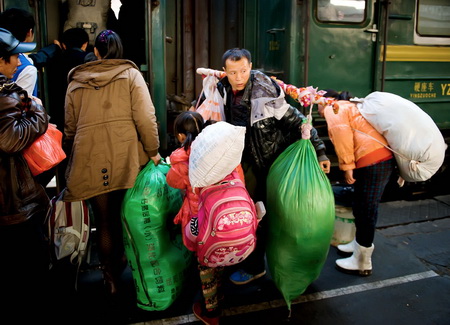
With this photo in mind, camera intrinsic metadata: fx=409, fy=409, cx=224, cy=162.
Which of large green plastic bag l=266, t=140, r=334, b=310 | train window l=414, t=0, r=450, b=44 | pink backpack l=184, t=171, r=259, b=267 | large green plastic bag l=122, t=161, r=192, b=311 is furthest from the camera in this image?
train window l=414, t=0, r=450, b=44

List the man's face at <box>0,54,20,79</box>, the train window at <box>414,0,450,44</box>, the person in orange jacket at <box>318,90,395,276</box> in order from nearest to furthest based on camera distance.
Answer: the man's face at <box>0,54,20,79</box> → the person in orange jacket at <box>318,90,395,276</box> → the train window at <box>414,0,450,44</box>

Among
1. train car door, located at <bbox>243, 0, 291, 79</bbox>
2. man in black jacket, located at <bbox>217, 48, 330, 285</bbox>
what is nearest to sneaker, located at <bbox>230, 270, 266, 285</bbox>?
man in black jacket, located at <bbox>217, 48, 330, 285</bbox>

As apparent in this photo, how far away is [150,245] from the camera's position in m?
2.57

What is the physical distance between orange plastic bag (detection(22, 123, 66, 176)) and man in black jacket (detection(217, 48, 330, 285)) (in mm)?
1129

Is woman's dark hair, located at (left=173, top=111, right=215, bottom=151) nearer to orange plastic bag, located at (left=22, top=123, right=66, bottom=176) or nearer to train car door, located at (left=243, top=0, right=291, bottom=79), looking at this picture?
orange plastic bag, located at (left=22, top=123, right=66, bottom=176)

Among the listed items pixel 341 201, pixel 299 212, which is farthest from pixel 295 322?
pixel 341 201

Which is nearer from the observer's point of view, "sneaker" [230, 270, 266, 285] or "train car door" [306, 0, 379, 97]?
"sneaker" [230, 270, 266, 285]

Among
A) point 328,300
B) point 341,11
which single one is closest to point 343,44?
point 341,11

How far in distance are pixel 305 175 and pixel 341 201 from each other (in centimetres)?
117

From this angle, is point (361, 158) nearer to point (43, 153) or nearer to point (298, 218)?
point (298, 218)

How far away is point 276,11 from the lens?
14.6 feet

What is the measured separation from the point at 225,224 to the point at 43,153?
47.1 inches

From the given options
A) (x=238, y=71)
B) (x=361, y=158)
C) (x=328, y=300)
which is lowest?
(x=328, y=300)

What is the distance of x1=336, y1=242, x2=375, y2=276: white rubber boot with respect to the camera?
9.98ft
